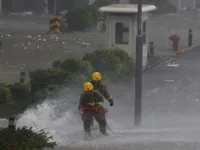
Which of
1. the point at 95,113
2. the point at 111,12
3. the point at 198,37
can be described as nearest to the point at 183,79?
the point at 111,12

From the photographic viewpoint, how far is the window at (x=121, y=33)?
25828 mm

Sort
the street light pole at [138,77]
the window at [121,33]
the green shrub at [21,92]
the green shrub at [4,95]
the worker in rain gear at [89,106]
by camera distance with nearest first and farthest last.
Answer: the worker in rain gear at [89,106], the street light pole at [138,77], the green shrub at [4,95], the green shrub at [21,92], the window at [121,33]

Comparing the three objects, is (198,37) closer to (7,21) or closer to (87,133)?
(7,21)

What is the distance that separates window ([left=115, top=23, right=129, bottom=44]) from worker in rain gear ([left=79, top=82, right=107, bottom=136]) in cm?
1016

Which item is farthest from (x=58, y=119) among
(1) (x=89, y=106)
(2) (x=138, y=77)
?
(2) (x=138, y=77)

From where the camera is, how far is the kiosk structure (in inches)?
998

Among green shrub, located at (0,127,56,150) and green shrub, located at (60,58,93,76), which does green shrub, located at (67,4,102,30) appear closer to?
green shrub, located at (60,58,93,76)

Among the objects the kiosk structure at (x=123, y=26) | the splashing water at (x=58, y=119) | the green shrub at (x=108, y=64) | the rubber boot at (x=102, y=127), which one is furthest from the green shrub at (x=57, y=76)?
the kiosk structure at (x=123, y=26)

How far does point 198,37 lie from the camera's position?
126ft

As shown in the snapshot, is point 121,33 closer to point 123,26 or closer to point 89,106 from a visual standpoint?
point 123,26

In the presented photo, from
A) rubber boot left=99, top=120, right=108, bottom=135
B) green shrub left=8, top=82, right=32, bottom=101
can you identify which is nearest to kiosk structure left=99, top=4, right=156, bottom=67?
green shrub left=8, top=82, right=32, bottom=101

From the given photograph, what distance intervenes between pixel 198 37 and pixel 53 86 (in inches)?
828

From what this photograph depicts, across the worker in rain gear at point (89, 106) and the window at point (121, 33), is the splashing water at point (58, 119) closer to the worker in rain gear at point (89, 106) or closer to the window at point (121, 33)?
the worker in rain gear at point (89, 106)

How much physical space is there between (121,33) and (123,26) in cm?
42
